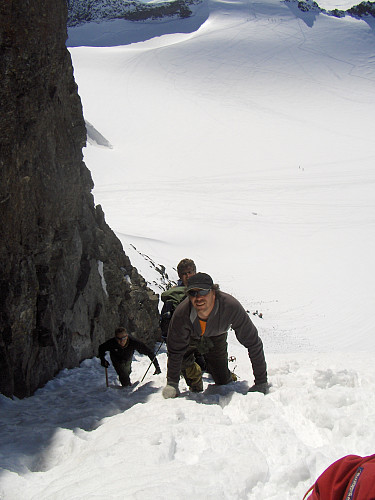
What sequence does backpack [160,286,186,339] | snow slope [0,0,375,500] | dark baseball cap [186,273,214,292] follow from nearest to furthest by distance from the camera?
snow slope [0,0,375,500]
dark baseball cap [186,273,214,292]
backpack [160,286,186,339]

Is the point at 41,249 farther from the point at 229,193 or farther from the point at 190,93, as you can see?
the point at 190,93

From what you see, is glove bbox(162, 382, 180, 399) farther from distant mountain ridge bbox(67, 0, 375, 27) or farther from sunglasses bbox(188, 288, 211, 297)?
distant mountain ridge bbox(67, 0, 375, 27)

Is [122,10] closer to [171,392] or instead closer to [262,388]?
[171,392]

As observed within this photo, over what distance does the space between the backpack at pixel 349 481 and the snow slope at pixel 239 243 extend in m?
0.72

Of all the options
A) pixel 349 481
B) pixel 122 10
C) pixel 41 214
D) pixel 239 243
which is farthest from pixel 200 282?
pixel 122 10

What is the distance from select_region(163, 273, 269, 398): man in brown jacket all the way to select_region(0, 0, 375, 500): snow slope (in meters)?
0.30

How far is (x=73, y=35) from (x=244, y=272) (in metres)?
107

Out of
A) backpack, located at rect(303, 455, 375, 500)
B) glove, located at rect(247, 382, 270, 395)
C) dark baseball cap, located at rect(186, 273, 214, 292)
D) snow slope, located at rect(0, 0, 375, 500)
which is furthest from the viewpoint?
glove, located at rect(247, 382, 270, 395)

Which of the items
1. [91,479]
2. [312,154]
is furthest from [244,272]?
[312,154]

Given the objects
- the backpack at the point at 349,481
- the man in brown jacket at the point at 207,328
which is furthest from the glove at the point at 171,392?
the backpack at the point at 349,481

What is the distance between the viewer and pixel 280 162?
43844mm

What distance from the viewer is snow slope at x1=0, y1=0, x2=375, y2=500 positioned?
9.78ft

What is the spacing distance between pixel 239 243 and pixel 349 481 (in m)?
23.4

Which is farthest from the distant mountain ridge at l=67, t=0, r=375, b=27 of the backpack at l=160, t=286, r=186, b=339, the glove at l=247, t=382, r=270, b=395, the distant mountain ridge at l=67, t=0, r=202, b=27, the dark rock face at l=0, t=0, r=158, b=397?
the glove at l=247, t=382, r=270, b=395
